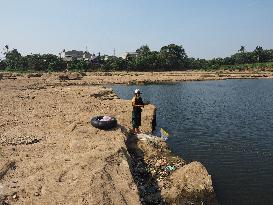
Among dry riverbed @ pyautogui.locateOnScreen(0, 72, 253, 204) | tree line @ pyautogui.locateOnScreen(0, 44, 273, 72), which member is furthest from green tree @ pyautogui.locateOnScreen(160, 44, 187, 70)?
dry riverbed @ pyautogui.locateOnScreen(0, 72, 253, 204)

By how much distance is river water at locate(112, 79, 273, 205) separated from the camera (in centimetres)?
1611

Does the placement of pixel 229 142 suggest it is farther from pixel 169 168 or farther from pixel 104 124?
pixel 104 124

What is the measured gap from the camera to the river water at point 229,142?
16109 mm

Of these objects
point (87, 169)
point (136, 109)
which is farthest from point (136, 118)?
point (87, 169)

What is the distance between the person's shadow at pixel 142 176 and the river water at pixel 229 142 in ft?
9.37

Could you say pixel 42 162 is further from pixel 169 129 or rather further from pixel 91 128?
pixel 169 129

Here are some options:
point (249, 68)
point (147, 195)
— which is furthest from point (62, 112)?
point (249, 68)

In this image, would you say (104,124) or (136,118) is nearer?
(104,124)

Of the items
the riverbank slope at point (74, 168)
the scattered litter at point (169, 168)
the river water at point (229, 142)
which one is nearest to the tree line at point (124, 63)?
the river water at point (229, 142)

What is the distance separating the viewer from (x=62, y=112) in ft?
87.0

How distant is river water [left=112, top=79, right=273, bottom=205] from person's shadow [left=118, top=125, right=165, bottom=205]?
286 centimetres

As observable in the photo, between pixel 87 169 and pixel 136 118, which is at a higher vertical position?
pixel 136 118

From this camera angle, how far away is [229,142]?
78.1 ft

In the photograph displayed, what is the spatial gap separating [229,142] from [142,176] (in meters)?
10.0
